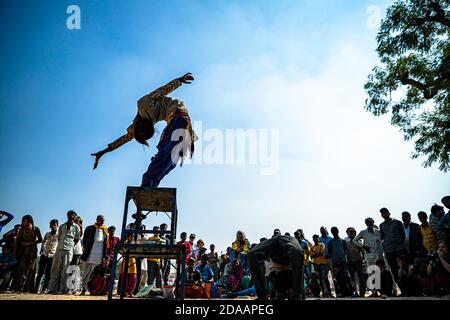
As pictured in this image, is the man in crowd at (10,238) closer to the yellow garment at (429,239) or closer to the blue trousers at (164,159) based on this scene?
the blue trousers at (164,159)

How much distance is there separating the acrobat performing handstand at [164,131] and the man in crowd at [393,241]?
572cm

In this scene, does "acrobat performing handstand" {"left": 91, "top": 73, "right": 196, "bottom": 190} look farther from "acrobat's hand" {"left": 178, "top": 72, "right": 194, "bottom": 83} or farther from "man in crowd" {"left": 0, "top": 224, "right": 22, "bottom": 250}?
"man in crowd" {"left": 0, "top": 224, "right": 22, "bottom": 250}

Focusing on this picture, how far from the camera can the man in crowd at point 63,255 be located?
7730 mm

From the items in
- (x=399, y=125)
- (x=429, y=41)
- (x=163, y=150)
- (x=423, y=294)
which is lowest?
(x=423, y=294)

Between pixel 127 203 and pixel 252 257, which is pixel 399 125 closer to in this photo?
pixel 252 257

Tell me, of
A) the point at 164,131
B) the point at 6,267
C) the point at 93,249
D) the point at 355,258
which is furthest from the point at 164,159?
the point at 355,258

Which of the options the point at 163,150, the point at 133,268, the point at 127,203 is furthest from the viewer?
the point at 133,268

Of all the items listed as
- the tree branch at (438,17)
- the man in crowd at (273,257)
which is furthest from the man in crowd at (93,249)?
the tree branch at (438,17)

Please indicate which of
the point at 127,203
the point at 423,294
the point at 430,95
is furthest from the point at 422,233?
the point at 127,203

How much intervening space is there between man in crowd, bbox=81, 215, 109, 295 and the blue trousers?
4.39 meters

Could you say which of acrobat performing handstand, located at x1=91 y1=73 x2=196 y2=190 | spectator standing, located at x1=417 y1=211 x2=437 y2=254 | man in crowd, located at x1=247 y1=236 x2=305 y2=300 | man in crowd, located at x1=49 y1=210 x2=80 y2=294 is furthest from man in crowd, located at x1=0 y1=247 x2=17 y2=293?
spectator standing, located at x1=417 y1=211 x2=437 y2=254

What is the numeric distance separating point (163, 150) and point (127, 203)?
103 cm

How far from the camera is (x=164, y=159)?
16.8 ft

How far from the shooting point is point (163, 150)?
520 centimetres
